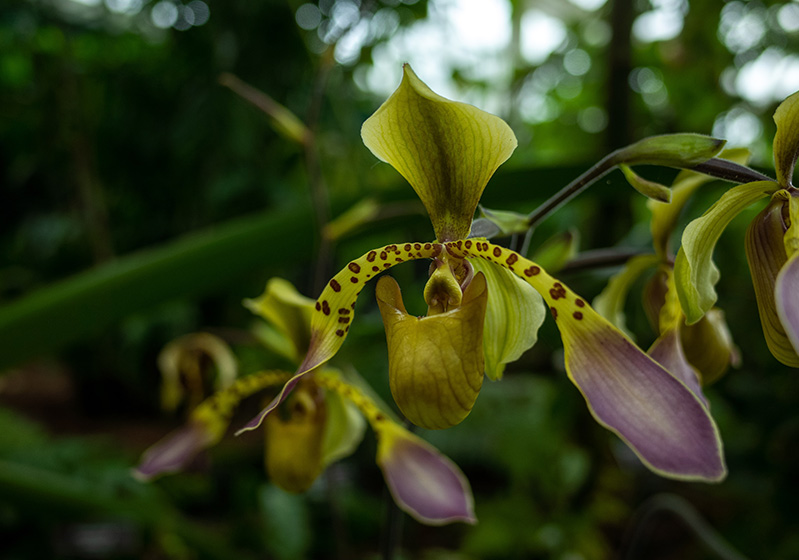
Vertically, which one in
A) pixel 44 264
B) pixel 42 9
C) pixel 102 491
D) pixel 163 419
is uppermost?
pixel 42 9

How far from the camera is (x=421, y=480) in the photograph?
1.17 feet

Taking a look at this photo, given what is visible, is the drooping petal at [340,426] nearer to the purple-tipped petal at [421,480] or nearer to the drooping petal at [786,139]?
the purple-tipped petal at [421,480]

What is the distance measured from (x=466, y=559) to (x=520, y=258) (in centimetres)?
78

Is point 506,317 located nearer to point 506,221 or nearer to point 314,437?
point 506,221

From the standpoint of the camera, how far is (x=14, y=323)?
539mm

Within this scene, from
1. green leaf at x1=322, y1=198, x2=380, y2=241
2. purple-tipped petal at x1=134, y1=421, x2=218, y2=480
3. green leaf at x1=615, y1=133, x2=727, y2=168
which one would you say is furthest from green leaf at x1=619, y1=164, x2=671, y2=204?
purple-tipped petal at x1=134, y1=421, x2=218, y2=480

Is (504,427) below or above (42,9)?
below

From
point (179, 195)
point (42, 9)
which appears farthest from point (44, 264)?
point (42, 9)

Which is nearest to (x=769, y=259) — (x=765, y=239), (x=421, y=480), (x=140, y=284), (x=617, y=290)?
(x=765, y=239)

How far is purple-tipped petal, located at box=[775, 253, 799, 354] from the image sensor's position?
6.6 inches

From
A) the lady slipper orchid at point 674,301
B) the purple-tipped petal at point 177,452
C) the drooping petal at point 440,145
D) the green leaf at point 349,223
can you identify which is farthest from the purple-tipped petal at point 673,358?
the purple-tipped petal at point 177,452

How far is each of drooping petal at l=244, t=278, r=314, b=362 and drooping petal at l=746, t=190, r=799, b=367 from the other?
27cm

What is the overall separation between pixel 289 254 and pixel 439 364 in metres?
0.37

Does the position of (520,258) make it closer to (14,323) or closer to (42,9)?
(14,323)
